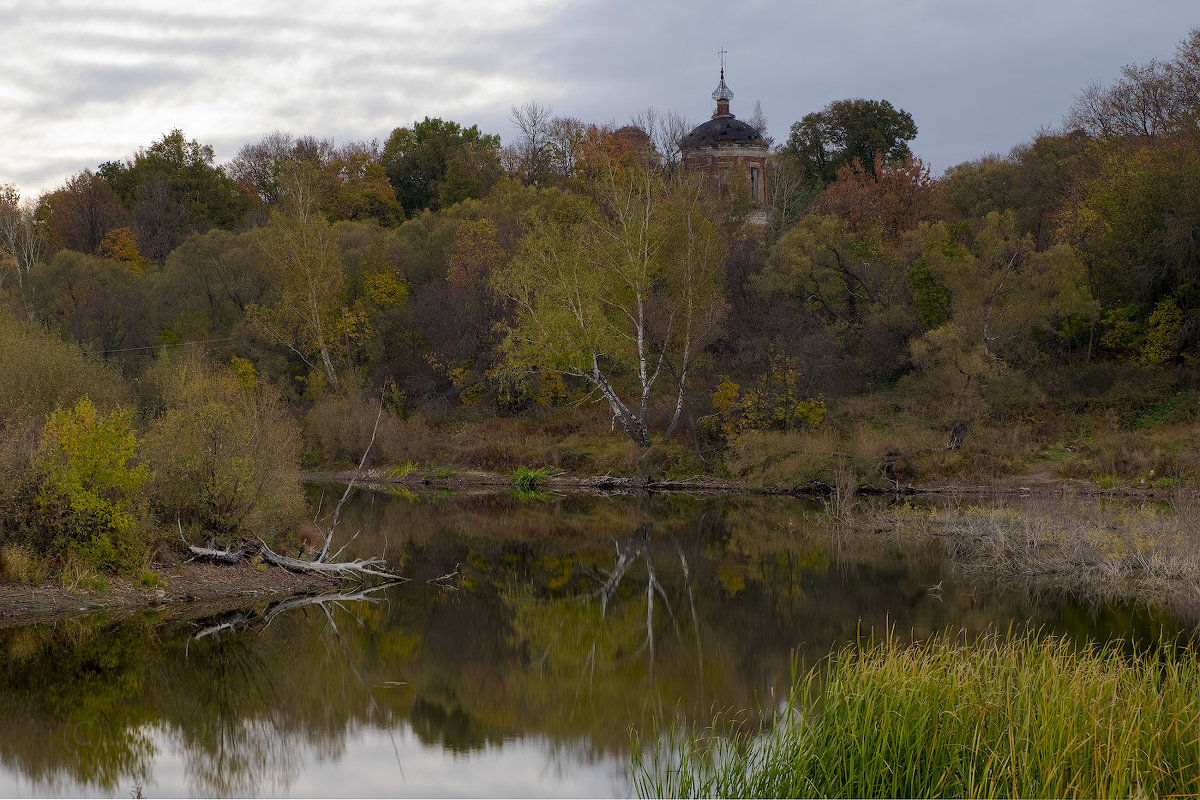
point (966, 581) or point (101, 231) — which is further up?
point (101, 231)

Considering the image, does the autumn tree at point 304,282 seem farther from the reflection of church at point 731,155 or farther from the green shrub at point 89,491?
the green shrub at point 89,491

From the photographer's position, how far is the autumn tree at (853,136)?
217ft

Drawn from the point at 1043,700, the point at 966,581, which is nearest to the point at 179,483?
the point at 966,581

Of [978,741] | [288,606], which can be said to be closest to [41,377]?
[288,606]

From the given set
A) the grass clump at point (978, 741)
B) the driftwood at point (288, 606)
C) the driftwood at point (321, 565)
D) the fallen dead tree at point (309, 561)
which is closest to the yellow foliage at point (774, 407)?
the fallen dead tree at point (309, 561)

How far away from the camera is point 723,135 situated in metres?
67.7

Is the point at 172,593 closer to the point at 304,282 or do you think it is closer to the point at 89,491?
the point at 89,491

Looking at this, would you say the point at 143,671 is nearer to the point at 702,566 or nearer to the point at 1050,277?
the point at 702,566

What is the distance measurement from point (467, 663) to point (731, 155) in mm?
53803

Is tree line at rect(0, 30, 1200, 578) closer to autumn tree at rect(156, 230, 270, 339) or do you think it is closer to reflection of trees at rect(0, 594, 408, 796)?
autumn tree at rect(156, 230, 270, 339)

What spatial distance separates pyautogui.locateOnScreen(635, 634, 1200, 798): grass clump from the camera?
807 centimetres

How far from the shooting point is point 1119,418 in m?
38.5

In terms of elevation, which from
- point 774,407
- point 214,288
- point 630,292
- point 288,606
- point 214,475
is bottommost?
point 288,606

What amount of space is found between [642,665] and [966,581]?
318 inches
